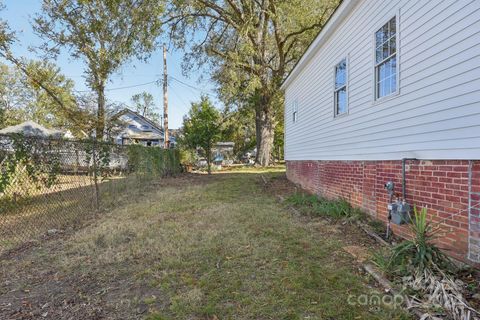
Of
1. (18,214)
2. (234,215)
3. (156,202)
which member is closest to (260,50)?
(156,202)

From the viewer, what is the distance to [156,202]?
7.91 m

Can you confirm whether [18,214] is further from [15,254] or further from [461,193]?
[461,193]

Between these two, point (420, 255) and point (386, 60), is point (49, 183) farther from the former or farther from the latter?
point (386, 60)

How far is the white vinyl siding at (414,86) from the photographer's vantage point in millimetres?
3146

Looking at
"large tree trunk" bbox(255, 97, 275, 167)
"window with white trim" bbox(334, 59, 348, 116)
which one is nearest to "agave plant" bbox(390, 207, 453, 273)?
"window with white trim" bbox(334, 59, 348, 116)

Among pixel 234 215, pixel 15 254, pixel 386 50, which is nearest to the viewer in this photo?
pixel 15 254

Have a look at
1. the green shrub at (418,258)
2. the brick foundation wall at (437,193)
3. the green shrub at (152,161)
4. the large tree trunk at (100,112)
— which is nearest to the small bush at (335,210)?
the brick foundation wall at (437,193)

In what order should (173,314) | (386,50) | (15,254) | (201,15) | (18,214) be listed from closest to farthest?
(173,314), (15,254), (386,50), (18,214), (201,15)

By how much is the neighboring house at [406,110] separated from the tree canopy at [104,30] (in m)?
9.37

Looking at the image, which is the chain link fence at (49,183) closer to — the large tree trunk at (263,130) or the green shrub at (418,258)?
the green shrub at (418,258)

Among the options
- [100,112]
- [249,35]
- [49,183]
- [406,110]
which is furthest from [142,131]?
[406,110]

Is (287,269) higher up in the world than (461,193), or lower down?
lower down

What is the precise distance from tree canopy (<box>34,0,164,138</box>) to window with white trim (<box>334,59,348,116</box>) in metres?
10.0

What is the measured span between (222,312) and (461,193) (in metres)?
2.65
